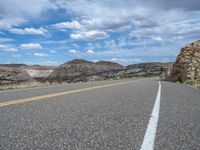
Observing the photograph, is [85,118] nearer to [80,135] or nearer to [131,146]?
[80,135]

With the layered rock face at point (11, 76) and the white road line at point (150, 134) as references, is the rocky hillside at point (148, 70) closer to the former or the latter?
the layered rock face at point (11, 76)

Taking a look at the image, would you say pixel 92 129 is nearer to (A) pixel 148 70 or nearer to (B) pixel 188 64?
(B) pixel 188 64

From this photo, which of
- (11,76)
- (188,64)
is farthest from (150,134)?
(11,76)

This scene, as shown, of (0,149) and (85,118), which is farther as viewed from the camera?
(85,118)

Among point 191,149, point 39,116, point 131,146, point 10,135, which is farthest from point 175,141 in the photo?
point 39,116

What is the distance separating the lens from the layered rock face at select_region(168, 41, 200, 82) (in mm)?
35906

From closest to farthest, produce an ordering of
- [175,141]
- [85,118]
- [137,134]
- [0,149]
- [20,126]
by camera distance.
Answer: [0,149]
[175,141]
[137,134]
[20,126]
[85,118]

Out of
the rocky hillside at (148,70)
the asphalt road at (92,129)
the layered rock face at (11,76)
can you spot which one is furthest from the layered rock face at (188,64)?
the rocky hillside at (148,70)

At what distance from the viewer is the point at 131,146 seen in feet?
12.6

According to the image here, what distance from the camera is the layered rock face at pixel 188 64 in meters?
35.9

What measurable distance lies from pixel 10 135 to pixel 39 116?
1.56 m

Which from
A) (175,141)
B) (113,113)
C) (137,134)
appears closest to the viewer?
(175,141)

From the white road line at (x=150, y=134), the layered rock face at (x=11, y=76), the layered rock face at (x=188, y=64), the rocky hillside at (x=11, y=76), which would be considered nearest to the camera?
the white road line at (x=150, y=134)

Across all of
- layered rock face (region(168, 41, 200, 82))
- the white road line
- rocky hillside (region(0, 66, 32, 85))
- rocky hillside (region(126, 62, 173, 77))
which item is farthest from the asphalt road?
rocky hillside (region(126, 62, 173, 77))
